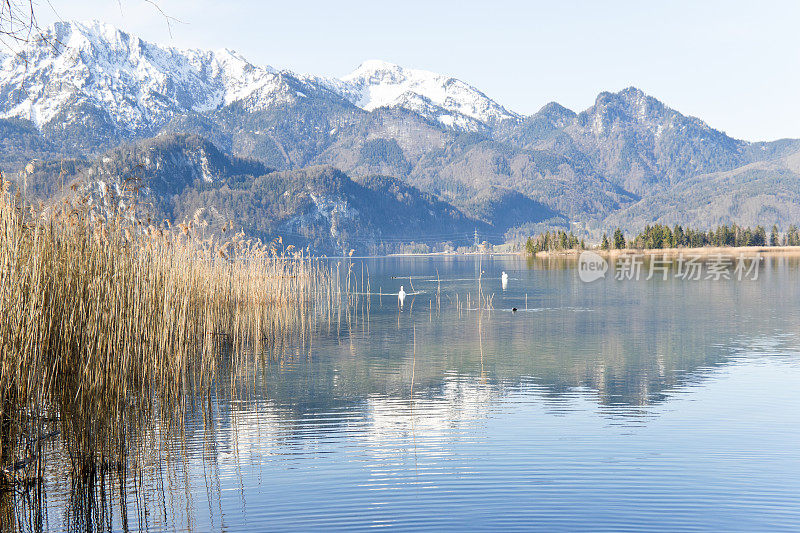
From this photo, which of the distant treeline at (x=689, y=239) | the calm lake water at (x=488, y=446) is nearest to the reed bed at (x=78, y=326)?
the calm lake water at (x=488, y=446)

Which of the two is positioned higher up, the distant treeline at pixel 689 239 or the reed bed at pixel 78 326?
the distant treeline at pixel 689 239

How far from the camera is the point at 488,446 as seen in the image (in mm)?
12672

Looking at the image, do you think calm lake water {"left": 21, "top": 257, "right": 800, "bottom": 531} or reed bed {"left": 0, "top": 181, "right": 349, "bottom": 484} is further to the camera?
calm lake water {"left": 21, "top": 257, "right": 800, "bottom": 531}

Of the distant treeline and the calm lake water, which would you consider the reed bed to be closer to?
the calm lake water

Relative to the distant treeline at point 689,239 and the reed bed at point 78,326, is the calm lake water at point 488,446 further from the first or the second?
the distant treeline at point 689,239

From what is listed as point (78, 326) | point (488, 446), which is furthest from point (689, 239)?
point (78, 326)

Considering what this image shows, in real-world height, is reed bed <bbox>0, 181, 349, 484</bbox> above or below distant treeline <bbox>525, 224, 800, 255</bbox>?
below

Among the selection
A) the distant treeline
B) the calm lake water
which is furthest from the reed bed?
the distant treeline

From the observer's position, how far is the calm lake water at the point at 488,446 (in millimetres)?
9445

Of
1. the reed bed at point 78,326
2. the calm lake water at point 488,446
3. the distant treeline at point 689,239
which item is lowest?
the calm lake water at point 488,446

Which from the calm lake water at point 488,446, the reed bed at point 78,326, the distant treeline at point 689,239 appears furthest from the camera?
the distant treeline at point 689,239

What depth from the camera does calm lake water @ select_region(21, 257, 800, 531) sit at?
945 centimetres

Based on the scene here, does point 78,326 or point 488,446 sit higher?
point 78,326

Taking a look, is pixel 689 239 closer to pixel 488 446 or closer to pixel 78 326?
pixel 488 446
